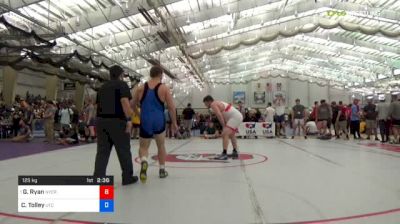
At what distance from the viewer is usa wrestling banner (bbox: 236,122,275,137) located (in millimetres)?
17562

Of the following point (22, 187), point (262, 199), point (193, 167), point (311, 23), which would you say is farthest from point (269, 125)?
point (22, 187)

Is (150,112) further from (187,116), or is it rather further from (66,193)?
(187,116)

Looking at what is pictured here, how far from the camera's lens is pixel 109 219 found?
322 cm

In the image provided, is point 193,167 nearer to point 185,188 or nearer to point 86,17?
point 185,188

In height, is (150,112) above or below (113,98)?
below

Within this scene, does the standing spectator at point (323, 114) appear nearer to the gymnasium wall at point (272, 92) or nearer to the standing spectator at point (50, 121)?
the standing spectator at point (50, 121)

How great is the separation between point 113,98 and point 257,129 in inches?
534

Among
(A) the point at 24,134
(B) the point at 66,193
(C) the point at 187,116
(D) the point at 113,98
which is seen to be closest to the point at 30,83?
(A) the point at 24,134

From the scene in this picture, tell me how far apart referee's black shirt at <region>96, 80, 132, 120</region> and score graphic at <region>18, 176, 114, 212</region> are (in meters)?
2.25

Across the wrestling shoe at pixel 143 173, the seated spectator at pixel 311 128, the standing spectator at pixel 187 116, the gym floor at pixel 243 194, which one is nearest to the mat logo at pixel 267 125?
the seated spectator at pixel 311 128

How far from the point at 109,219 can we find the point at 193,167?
335 centimetres

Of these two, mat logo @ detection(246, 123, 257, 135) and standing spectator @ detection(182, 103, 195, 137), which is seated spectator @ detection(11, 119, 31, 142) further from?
mat logo @ detection(246, 123, 257, 135)

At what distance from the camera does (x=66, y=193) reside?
2361mm

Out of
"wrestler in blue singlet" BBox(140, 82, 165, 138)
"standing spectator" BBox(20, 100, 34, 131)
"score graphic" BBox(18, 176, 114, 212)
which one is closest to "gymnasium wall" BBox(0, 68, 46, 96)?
"standing spectator" BBox(20, 100, 34, 131)
